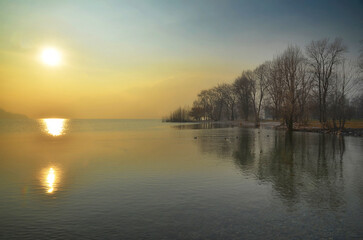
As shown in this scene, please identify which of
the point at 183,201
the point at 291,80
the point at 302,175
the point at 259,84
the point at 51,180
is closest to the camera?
the point at 183,201

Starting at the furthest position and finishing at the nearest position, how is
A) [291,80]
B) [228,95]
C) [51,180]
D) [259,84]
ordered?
1. [228,95]
2. [259,84]
3. [291,80]
4. [51,180]

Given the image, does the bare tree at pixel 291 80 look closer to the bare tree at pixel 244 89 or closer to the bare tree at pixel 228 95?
the bare tree at pixel 244 89

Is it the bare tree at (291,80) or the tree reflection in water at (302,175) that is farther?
the bare tree at (291,80)

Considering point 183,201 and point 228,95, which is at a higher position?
point 228,95

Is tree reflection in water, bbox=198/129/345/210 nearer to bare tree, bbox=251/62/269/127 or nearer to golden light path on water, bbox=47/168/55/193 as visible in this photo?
golden light path on water, bbox=47/168/55/193

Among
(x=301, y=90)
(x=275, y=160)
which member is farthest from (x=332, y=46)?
(x=275, y=160)

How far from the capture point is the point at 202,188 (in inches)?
417

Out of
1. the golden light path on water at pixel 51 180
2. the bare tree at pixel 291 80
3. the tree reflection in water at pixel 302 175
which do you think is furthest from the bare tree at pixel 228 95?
the golden light path on water at pixel 51 180

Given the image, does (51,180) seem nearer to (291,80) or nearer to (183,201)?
(183,201)

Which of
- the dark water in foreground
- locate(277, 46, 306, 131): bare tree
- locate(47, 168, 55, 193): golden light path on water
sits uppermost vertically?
locate(277, 46, 306, 131): bare tree

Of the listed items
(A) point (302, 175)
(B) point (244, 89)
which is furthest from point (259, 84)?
(A) point (302, 175)

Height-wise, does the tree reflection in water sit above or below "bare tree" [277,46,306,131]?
below

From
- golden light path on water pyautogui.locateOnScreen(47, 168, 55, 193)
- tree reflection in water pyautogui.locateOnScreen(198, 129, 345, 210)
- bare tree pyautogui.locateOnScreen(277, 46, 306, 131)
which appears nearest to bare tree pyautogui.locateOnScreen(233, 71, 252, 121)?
bare tree pyautogui.locateOnScreen(277, 46, 306, 131)

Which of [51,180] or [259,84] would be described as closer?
→ [51,180]
